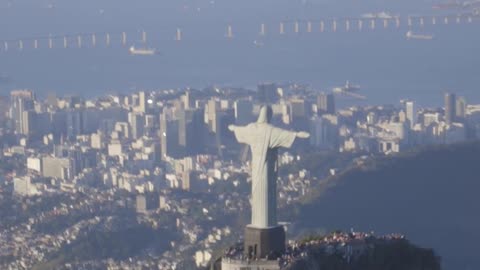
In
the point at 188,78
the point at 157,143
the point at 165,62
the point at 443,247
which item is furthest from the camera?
the point at 165,62

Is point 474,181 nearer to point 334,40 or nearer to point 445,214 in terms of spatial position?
point 445,214

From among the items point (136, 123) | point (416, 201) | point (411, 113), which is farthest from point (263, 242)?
point (136, 123)

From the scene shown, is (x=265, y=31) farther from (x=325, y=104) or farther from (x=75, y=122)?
(x=75, y=122)

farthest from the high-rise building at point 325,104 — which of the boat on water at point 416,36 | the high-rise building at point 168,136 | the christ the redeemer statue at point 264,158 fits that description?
the christ the redeemer statue at point 264,158

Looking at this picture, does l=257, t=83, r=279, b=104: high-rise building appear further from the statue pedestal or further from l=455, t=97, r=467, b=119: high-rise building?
the statue pedestal

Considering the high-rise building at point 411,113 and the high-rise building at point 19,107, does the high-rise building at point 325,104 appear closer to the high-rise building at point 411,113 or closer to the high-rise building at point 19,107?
the high-rise building at point 411,113

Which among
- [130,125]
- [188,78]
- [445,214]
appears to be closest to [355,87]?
[188,78]
